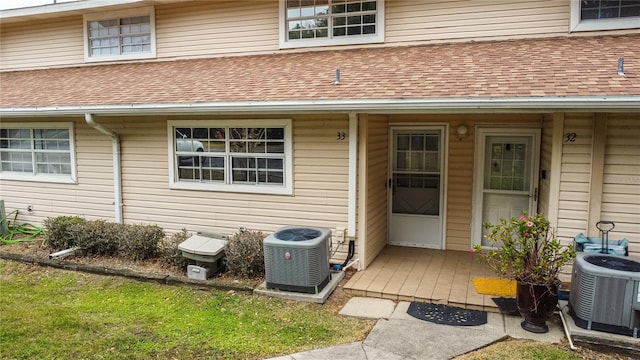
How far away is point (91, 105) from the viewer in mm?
7418

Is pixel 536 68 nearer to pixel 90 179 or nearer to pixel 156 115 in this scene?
pixel 156 115

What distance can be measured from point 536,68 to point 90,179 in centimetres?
749

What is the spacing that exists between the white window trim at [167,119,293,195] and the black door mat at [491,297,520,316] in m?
3.20

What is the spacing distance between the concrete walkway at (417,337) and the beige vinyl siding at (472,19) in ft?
14.1

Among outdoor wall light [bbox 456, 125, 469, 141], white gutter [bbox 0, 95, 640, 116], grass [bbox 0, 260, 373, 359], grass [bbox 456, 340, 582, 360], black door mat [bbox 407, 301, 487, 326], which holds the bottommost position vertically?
grass [bbox 0, 260, 373, 359]

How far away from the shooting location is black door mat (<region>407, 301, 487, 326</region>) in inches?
197

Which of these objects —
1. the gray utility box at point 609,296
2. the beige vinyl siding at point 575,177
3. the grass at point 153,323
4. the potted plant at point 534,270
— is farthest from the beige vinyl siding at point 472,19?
the grass at point 153,323

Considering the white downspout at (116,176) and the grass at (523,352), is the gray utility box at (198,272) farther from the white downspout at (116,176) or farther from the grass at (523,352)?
the grass at (523,352)

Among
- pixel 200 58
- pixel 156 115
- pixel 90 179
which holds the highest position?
pixel 200 58

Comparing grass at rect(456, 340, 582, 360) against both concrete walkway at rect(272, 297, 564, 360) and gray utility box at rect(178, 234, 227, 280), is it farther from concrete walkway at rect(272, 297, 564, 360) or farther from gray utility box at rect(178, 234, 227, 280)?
gray utility box at rect(178, 234, 227, 280)

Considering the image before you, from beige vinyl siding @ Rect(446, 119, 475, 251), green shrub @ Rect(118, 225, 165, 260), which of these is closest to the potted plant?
beige vinyl siding @ Rect(446, 119, 475, 251)

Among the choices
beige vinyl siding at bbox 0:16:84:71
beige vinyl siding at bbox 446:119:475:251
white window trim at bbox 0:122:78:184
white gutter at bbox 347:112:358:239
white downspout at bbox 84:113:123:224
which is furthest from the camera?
beige vinyl siding at bbox 0:16:84:71

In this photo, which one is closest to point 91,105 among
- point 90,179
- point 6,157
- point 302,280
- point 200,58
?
point 90,179

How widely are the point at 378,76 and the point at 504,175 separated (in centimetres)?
264
